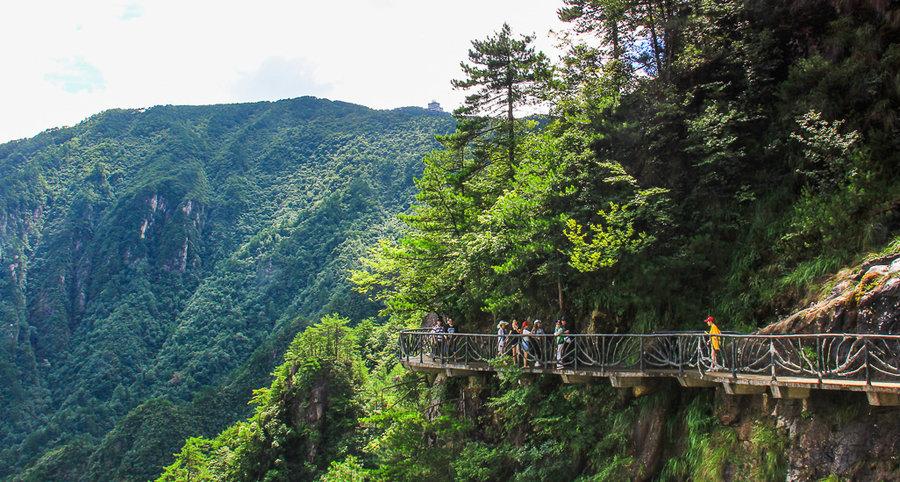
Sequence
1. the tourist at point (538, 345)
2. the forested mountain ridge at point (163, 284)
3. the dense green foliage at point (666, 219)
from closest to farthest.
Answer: the dense green foliage at point (666, 219)
the tourist at point (538, 345)
the forested mountain ridge at point (163, 284)

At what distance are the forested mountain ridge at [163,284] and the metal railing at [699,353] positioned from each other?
7331 centimetres

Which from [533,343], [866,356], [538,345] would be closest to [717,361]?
[866,356]

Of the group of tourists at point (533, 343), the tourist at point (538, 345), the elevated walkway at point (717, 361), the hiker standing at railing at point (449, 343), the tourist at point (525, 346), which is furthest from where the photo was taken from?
the hiker standing at railing at point (449, 343)

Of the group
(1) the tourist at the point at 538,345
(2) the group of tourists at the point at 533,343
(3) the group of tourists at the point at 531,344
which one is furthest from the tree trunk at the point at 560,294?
(1) the tourist at the point at 538,345

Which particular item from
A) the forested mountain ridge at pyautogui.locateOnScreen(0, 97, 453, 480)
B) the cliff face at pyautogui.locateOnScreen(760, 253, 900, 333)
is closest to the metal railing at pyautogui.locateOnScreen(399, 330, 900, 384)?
the cliff face at pyautogui.locateOnScreen(760, 253, 900, 333)

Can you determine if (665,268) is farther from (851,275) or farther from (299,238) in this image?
(299,238)

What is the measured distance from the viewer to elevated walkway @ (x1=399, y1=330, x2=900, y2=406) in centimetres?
892

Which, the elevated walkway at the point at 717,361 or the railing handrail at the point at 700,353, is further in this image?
the railing handrail at the point at 700,353

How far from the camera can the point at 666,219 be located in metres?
13.8

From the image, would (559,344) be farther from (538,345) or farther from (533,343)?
(533,343)

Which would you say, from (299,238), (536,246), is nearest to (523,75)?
(536,246)

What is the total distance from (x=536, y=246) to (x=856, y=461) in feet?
26.8

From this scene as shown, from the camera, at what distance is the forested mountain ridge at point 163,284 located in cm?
10062

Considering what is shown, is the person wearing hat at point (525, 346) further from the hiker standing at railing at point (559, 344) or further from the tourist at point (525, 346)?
the hiker standing at railing at point (559, 344)
